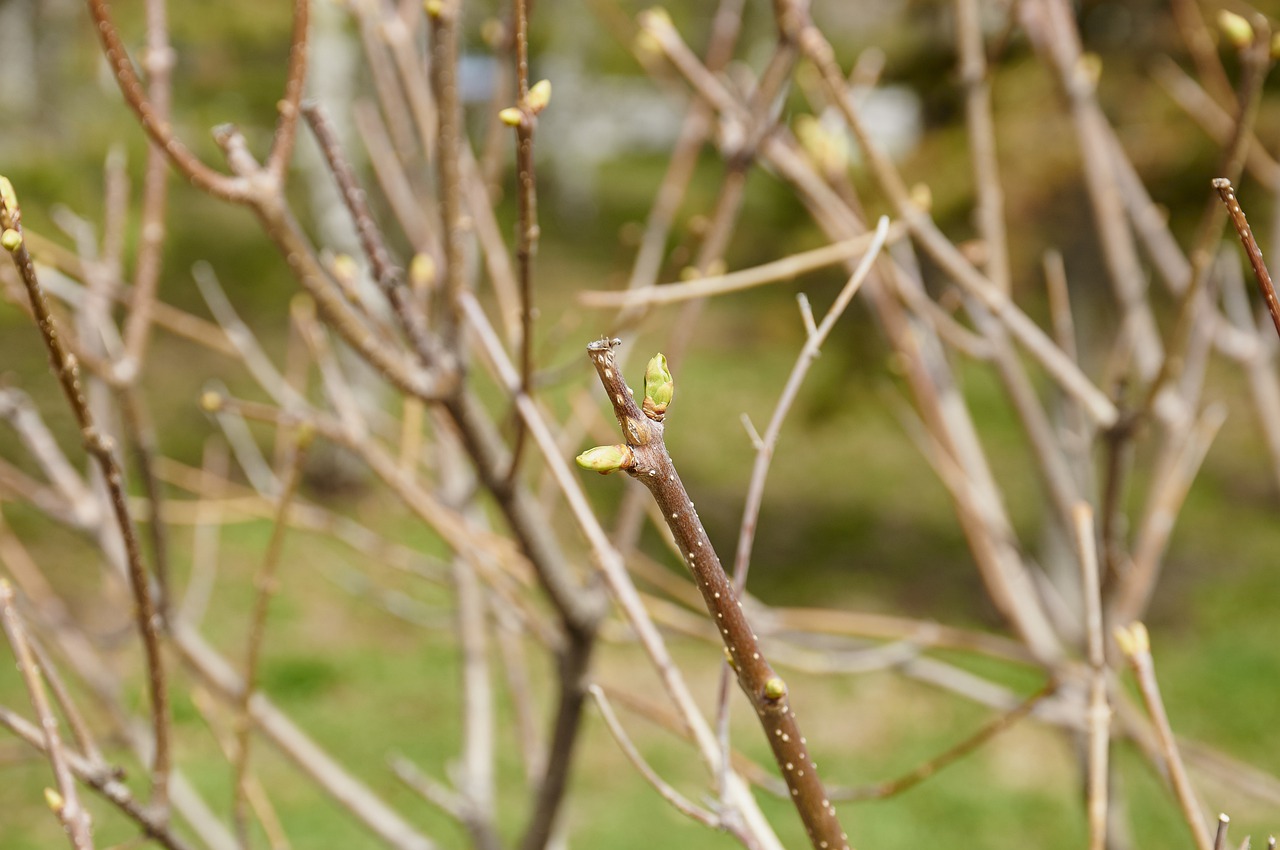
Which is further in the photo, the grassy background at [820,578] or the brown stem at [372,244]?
the grassy background at [820,578]

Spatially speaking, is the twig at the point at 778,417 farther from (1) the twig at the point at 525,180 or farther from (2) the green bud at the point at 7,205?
(2) the green bud at the point at 7,205

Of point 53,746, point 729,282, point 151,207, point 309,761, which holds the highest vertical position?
point 151,207

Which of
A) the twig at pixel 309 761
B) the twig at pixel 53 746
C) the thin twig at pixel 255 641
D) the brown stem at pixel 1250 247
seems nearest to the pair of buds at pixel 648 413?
the brown stem at pixel 1250 247

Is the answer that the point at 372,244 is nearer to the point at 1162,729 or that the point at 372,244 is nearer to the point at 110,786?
the point at 110,786

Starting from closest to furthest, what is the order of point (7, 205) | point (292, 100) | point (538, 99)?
point (7, 205) → point (538, 99) → point (292, 100)

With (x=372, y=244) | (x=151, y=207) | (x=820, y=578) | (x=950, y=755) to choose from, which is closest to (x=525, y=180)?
(x=372, y=244)

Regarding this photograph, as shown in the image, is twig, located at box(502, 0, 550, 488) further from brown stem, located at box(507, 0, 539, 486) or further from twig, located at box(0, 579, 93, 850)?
twig, located at box(0, 579, 93, 850)

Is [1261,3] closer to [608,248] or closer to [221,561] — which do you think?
[221,561]

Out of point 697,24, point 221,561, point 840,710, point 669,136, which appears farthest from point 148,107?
point 669,136

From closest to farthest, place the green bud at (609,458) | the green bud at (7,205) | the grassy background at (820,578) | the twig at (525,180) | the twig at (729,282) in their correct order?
1. the green bud at (609,458)
2. the green bud at (7,205)
3. the twig at (525,180)
4. the twig at (729,282)
5. the grassy background at (820,578)
